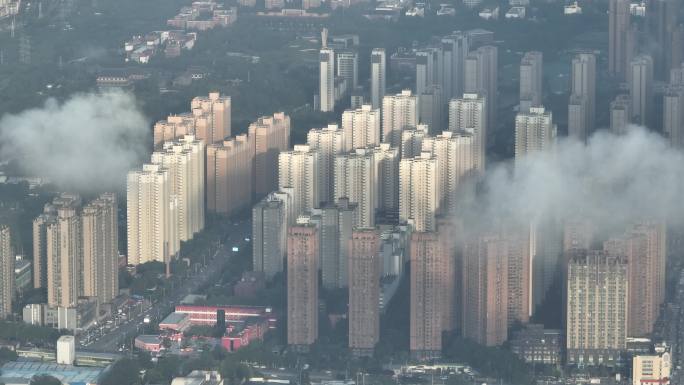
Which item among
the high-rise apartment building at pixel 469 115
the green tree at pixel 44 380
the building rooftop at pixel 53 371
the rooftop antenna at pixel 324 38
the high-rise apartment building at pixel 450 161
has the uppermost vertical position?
the rooftop antenna at pixel 324 38

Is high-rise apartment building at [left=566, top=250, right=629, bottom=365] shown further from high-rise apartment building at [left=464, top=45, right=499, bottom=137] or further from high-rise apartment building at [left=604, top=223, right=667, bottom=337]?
high-rise apartment building at [left=464, top=45, right=499, bottom=137]

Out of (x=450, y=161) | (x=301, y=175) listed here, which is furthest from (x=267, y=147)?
(x=450, y=161)

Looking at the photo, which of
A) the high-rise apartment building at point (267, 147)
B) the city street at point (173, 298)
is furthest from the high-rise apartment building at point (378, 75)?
the city street at point (173, 298)

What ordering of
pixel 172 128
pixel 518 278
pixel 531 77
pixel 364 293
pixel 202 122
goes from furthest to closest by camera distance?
pixel 531 77, pixel 202 122, pixel 172 128, pixel 518 278, pixel 364 293

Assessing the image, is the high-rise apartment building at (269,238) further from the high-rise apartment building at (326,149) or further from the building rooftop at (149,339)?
the building rooftop at (149,339)


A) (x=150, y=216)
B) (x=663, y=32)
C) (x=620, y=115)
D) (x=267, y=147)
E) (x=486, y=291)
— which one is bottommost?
(x=486, y=291)

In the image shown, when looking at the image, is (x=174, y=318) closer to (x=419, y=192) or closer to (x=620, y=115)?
(x=419, y=192)
